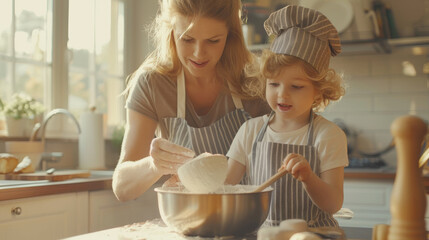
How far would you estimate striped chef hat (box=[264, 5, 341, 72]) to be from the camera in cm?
137

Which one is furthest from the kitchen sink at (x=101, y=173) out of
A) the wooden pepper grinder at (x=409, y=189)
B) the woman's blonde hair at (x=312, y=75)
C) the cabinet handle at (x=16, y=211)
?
the wooden pepper grinder at (x=409, y=189)

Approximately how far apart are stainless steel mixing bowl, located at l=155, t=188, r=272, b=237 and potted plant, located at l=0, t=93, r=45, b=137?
1.87 meters

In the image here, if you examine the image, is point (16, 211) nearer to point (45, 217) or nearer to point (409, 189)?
point (45, 217)

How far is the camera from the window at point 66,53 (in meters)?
2.83

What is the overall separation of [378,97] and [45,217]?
7.91ft

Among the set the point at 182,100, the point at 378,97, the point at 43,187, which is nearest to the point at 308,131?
the point at 182,100

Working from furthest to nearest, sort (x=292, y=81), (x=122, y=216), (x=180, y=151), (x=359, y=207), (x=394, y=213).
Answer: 1. (x=359, y=207)
2. (x=122, y=216)
3. (x=292, y=81)
4. (x=180, y=151)
5. (x=394, y=213)

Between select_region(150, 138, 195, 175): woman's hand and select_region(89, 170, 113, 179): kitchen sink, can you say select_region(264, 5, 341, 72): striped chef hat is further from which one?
select_region(89, 170, 113, 179): kitchen sink

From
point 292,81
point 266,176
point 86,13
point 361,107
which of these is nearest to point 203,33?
point 292,81

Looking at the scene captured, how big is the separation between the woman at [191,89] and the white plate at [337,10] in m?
1.71

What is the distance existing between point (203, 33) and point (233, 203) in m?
0.70

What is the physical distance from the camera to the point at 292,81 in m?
1.43

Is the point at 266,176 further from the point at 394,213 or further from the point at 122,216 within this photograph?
the point at 122,216

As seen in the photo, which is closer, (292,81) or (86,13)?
(292,81)
